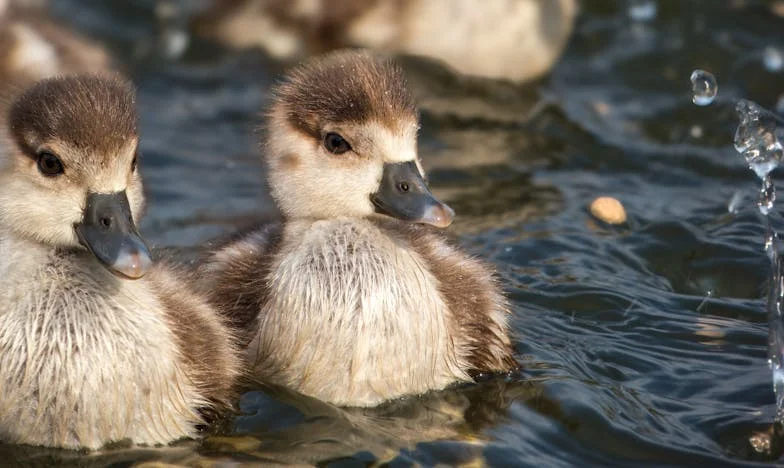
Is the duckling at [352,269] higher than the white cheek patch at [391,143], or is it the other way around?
the white cheek patch at [391,143]

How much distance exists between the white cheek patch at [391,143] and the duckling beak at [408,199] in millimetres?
25

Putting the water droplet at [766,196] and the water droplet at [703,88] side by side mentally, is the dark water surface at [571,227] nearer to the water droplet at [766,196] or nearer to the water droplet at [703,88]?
the water droplet at [766,196]

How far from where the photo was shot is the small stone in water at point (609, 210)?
6543mm

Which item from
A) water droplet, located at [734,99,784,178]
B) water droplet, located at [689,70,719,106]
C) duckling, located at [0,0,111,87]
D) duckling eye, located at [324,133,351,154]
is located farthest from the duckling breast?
duckling, located at [0,0,111,87]

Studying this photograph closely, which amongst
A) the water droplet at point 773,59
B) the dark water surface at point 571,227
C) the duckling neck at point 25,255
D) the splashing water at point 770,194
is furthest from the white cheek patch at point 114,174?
the water droplet at point 773,59

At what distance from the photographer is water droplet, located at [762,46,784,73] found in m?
8.54

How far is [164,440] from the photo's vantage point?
14.7ft

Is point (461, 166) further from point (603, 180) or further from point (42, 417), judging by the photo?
point (42, 417)

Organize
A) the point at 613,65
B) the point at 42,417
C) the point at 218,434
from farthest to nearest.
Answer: the point at 613,65 < the point at 218,434 < the point at 42,417

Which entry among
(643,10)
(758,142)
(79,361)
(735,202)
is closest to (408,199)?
(79,361)

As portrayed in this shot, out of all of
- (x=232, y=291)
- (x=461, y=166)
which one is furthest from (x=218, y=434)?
(x=461, y=166)

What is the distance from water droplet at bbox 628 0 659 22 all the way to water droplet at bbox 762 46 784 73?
1.02 m

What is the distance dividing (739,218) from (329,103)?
2533 millimetres

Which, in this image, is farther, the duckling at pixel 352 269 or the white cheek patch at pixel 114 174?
the duckling at pixel 352 269
